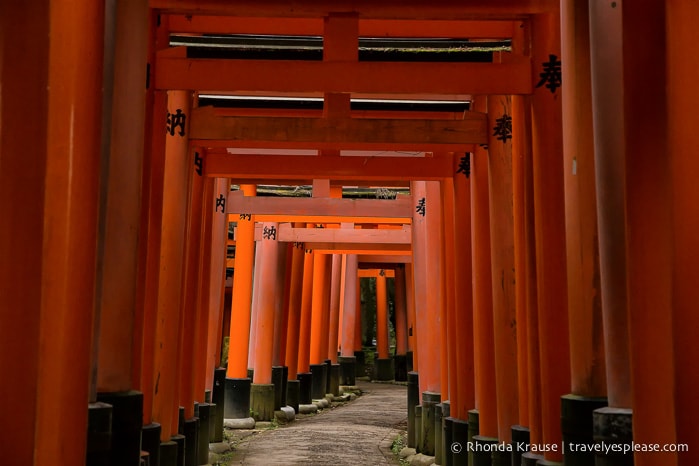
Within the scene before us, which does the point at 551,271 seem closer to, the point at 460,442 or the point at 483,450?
the point at 483,450

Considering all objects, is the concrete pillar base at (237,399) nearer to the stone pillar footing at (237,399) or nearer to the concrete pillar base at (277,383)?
the stone pillar footing at (237,399)

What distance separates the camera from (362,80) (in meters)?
6.50

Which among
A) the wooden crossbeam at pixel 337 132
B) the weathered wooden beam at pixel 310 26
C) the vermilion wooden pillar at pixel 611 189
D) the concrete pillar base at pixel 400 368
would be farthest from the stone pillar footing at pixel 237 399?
the concrete pillar base at pixel 400 368

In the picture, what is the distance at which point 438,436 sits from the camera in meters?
10.5

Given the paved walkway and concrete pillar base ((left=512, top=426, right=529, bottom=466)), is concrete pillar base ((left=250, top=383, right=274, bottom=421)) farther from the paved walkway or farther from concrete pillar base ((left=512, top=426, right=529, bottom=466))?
concrete pillar base ((left=512, top=426, right=529, bottom=466))

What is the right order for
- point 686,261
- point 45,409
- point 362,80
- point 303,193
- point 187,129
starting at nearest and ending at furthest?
point 686,261, point 45,409, point 362,80, point 187,129, point 303,193

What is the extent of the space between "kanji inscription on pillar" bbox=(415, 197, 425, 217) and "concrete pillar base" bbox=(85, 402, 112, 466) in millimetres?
8116

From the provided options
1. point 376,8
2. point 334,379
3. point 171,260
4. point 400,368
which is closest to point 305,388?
point 334,379

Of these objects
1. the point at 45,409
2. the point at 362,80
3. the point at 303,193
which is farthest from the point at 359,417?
the point at 45,409

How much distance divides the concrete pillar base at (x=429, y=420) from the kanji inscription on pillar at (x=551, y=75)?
5.67 m

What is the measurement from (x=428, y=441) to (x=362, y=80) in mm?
6122

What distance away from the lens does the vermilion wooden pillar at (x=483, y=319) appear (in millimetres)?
7734

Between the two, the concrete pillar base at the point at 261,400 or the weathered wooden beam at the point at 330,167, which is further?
the concrete pillar base at the point at 261,400

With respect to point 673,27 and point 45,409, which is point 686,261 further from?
point 45,409
